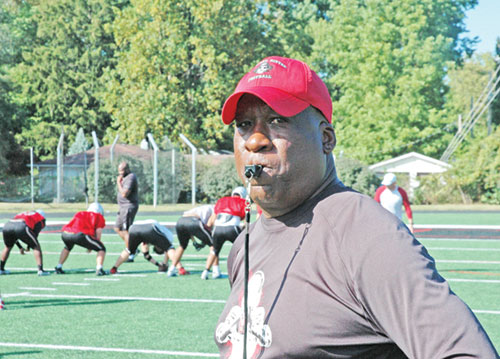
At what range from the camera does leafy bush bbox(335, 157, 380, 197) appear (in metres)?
37.9

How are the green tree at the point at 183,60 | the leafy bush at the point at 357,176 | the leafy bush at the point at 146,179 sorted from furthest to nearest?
the green tree at the point at 183,60 → the leafy bush at the point at 357,176 → the leafy bush at the point at 146,179

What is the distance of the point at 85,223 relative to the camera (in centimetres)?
1300

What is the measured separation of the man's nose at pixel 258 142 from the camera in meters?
1.80

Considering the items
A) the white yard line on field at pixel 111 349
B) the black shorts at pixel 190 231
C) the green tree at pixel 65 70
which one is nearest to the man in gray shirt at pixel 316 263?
the white yard line on field at pixel 111 349

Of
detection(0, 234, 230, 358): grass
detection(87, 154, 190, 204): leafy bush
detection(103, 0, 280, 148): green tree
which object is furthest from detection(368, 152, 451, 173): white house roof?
detection(0, 234, 230, 358): grass

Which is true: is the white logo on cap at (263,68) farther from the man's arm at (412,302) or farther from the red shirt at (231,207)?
the red shirt at (231,207)

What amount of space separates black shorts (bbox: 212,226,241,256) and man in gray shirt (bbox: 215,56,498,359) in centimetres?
989

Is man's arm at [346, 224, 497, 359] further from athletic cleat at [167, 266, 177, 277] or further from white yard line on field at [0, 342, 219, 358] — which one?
athletic cleat at [167, 266, 177, 277]

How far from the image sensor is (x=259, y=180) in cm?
181

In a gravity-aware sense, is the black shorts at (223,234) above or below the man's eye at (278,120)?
below

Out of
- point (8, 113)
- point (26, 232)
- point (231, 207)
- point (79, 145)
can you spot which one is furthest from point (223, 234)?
point (79, 145)

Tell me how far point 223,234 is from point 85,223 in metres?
2.63

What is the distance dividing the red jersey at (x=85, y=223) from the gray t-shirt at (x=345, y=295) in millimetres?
11319

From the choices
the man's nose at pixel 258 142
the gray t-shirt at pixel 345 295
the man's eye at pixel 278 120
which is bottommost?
the gray t-shirt at pixel 345 295
